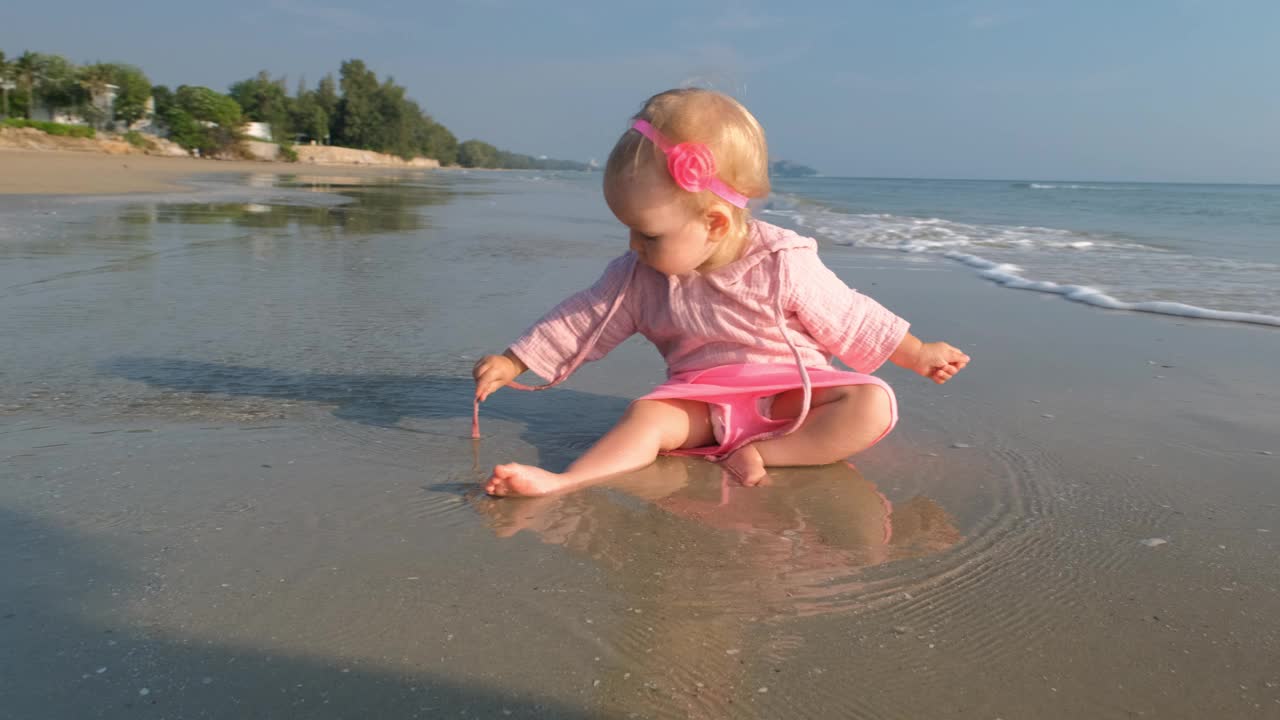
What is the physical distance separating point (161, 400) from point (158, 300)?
5.02ft

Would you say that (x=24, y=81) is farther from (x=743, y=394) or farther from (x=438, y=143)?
(x=743, y=394)

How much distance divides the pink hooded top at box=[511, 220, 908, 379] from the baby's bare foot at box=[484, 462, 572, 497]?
1.81 ft

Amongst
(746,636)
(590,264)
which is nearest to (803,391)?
(746,636)

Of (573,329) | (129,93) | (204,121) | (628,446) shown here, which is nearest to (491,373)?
(573,329)

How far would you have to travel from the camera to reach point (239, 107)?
→ 47.8 metres

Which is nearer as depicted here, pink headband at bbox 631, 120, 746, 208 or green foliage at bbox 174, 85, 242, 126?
pink headband at bbox 631, 120, 746, 208

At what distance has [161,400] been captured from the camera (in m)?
2.33

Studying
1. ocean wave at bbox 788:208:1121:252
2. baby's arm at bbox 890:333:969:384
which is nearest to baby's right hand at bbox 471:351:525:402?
baby's arm at bbox 890:333:969:384

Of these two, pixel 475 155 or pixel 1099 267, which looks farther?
pixel 475 155

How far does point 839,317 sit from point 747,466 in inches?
18.1

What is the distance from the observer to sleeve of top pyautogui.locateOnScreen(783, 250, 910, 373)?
6.98 ft

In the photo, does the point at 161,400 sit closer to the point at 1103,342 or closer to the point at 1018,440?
the point at 1018,440

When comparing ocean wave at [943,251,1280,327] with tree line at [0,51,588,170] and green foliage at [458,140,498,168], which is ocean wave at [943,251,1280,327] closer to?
tree line at [0,51,588,170]

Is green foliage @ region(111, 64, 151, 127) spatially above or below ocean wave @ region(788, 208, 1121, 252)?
above
